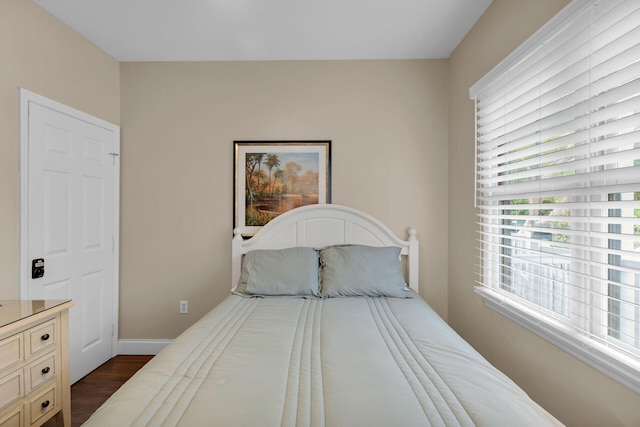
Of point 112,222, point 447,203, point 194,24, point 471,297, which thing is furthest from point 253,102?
point 471,297

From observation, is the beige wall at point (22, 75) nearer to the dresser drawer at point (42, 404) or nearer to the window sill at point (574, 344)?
the dresser drawer at point (42, 404)

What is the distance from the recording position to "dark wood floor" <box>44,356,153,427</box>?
2142 mm

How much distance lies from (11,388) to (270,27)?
101 inches

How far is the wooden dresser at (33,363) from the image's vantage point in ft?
4.84

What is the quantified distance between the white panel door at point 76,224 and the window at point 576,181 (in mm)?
2925

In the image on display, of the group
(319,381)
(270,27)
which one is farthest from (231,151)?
(319,381)

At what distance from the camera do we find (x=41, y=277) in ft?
7.19

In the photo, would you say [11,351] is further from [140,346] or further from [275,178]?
[275,178]

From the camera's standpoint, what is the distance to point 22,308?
1693 mm

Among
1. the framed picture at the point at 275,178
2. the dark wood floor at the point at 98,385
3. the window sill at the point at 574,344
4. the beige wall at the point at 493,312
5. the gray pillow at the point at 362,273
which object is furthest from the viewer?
the framed picture at the point at 275,178

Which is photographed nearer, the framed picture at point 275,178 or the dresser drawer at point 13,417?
the dresser drawer at point 13,417

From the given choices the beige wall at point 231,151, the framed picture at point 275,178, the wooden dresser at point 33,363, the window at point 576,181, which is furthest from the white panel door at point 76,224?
the window at point 576,181

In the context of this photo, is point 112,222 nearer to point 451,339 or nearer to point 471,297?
point 451,339

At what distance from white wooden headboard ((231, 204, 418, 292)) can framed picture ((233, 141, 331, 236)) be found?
11 centimetres
